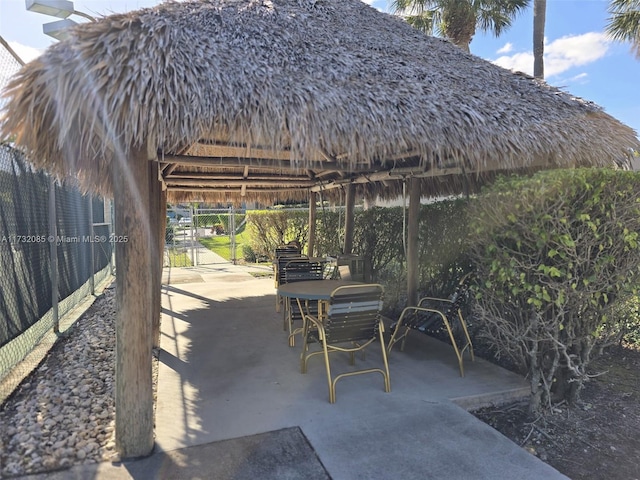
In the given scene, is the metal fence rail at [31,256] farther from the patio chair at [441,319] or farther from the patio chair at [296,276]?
the patio chair at [441,319]

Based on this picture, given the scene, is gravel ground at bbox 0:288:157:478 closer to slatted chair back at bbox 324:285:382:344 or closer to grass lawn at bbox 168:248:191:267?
slatted chair back at bbox 324:285:382:344

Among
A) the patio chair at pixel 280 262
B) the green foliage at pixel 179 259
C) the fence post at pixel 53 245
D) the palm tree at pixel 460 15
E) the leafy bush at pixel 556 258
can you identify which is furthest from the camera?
the green foliage at pixel 179 259

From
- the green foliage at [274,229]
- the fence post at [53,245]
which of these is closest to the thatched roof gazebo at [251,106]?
the fence post at [53,245]

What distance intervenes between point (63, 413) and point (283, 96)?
10.7 ft

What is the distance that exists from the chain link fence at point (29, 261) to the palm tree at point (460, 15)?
9.73 m

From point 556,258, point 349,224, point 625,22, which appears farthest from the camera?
point 625,22

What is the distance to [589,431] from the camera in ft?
10.8

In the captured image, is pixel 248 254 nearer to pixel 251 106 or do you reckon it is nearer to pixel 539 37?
pixel 539 37

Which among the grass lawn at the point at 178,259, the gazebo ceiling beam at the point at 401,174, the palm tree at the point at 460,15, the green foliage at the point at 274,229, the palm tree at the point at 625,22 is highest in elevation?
the palm tree at the point at 460,15

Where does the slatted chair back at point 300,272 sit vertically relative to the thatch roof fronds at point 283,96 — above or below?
below

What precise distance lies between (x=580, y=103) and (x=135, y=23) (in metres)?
4.88

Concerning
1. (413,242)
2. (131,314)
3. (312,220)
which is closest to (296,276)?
(413,242)

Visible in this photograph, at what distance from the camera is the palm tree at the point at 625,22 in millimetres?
8845

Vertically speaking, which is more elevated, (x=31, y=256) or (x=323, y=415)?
(x=31, y=256)
